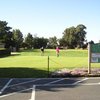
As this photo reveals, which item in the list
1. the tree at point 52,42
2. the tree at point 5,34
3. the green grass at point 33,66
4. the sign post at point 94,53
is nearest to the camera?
the sign post at point 94,53

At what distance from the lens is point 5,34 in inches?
4464

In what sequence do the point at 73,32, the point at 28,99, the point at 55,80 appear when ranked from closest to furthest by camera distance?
the point at 28,99
the point at 55,80
the point at 73,32

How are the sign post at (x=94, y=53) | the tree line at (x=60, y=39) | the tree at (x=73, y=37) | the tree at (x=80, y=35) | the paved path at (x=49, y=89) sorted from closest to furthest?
the paved path at (x=49, y=89), the sign post at (x=94, y=53), the tree line at (x=60, y=39), the tree at (x=73, y=37), the tree at (x=80, y=35)

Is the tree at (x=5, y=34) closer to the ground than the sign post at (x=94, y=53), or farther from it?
farther from it

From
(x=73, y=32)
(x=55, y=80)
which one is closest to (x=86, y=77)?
(x=55, y=80)

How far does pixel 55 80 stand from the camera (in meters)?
19.3

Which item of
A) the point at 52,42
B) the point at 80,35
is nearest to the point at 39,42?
the point at 52,42

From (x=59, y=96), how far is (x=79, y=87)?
2.76 meters

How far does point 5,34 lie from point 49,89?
9884cm

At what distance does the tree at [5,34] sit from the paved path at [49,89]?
90.0m

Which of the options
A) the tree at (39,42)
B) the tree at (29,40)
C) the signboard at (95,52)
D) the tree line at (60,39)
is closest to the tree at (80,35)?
the tree line at (60,39)

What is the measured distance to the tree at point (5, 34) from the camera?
4348 inches

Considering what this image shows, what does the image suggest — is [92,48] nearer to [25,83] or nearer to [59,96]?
[25,83]

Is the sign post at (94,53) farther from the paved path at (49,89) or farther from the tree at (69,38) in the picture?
the tree at (69,38)
